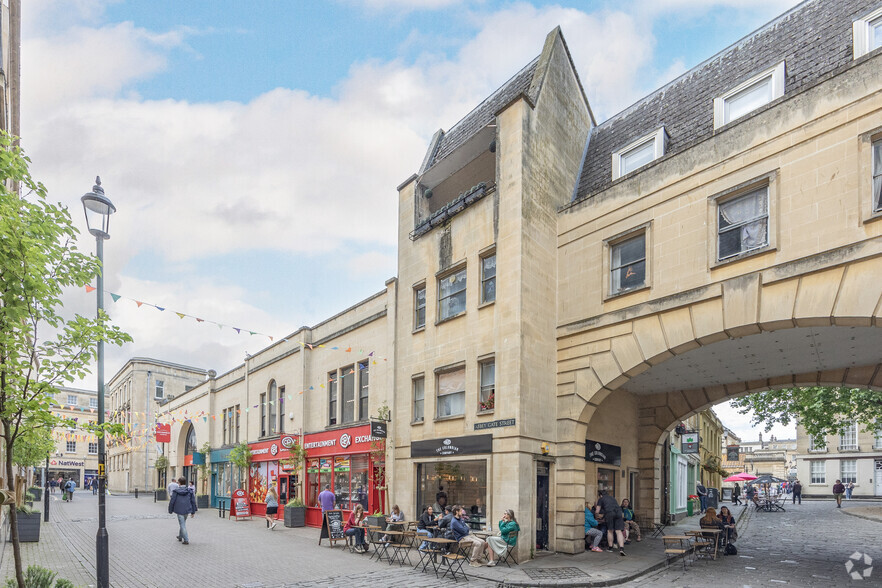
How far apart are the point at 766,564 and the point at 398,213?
14496 millimetres

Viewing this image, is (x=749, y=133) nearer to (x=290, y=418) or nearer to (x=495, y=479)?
(x=495, y=479)

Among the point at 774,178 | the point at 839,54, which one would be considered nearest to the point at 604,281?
the point at 774,178

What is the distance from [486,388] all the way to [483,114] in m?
9.56

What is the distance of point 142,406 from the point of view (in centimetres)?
6009

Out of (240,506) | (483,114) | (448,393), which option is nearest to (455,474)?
(448,393)

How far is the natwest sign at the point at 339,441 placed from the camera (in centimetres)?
2058

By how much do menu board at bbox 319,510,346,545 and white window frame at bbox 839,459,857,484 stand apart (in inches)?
1722

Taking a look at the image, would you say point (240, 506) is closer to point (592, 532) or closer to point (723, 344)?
point (592, 532)

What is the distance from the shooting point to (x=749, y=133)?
42.1 ft

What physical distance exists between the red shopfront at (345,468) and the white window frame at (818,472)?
4293 cm

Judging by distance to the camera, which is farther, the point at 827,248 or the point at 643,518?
the point at 643,518

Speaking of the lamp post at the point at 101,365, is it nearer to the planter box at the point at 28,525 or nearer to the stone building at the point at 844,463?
the planter box at the point at 28,525

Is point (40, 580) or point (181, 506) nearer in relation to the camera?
point (40, 580)

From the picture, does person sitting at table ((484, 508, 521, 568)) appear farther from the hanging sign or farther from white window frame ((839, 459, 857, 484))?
white window frame ((839, 459, 857, 484))
